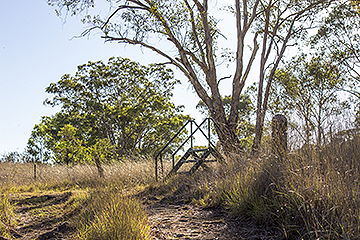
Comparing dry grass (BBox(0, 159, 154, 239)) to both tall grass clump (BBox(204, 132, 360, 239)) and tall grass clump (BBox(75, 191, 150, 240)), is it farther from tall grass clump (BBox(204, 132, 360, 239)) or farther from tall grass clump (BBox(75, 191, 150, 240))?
tall grass clump (BBox(204, 132, 360, 239))

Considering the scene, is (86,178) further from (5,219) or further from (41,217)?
(5,219)

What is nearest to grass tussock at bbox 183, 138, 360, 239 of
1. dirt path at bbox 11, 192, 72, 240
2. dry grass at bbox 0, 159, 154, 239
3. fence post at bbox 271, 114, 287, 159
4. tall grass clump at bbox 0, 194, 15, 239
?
fence post at bbox 271, 114, 287, 159

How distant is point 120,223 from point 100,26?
11310 mm

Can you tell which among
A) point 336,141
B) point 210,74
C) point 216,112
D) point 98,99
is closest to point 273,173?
point 336,141

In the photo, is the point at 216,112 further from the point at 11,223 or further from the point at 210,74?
the point at 11,223

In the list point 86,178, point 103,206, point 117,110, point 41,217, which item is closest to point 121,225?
point 103,206

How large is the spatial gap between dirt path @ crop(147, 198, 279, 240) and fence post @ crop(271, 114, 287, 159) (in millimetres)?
1312

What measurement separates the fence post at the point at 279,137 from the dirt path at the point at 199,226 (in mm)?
1312

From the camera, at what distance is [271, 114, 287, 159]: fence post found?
4.96m

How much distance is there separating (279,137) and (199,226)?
223cm

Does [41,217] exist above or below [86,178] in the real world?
below

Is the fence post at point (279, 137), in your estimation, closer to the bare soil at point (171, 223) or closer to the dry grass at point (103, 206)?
the bare soil at point (171, 223)

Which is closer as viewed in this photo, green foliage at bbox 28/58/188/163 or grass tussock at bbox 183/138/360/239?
grass tussock at bbox 183/138/360/239

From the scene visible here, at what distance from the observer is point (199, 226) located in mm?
4801
